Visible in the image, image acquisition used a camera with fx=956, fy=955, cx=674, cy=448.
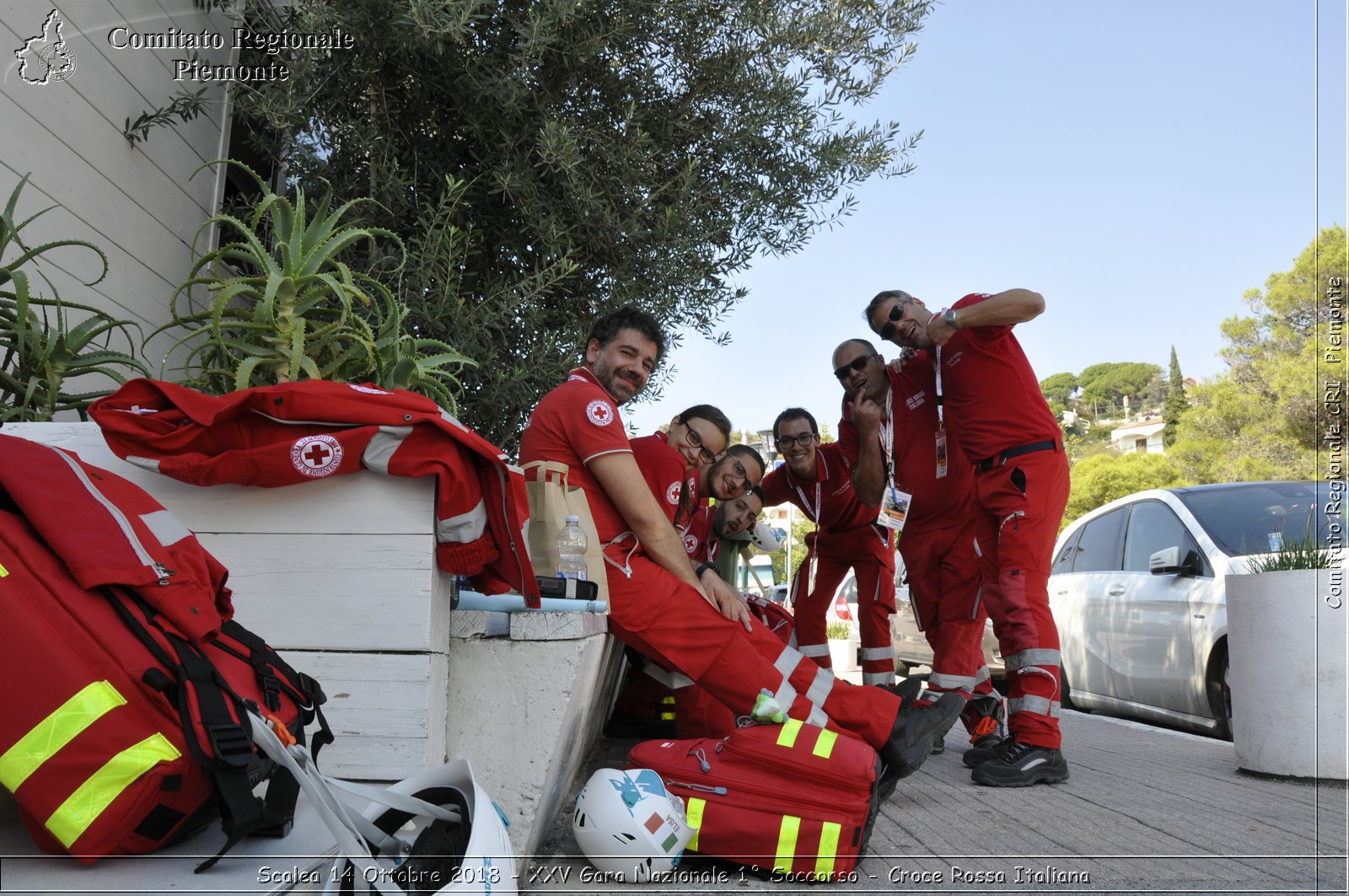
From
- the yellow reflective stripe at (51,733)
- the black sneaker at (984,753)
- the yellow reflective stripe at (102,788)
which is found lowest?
the black sneaker at (984,753)

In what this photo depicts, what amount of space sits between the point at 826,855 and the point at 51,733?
195cm

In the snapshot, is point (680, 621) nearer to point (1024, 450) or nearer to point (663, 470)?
point (663, 470)

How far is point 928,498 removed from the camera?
5.33 metres

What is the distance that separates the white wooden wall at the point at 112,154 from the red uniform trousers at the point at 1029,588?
4.41 meters

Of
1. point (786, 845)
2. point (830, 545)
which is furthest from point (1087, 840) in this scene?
point (830, 545)

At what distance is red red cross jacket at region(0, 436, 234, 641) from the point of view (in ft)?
5.40

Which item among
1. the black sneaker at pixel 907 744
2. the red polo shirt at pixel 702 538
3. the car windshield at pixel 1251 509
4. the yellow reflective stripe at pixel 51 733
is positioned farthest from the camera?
the red polo shirt at pixel 702 538

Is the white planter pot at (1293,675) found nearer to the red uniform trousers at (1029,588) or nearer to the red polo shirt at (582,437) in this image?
the red uniform trousers at (1029,588)

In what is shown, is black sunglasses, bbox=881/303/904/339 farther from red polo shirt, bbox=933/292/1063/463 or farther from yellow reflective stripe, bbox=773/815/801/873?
yellow reflective stripe, bbox=773/815/801/873

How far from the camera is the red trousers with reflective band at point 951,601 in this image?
501cm

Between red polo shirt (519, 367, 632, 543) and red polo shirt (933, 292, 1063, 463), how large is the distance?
1808mm

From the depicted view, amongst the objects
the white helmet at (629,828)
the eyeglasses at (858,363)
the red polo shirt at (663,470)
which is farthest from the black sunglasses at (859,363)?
the white helmet at (629,828)

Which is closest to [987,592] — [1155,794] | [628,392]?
[1155,794]

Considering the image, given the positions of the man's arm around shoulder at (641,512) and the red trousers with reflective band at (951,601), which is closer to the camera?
the man's arm around shoulder at (641,512)
